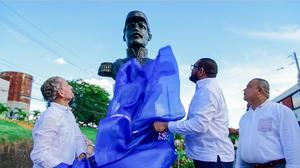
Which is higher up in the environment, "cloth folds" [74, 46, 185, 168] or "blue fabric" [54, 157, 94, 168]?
"cloth folds" [74, 46, 185, 168]

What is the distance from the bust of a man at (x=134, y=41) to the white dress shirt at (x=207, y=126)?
1000mm

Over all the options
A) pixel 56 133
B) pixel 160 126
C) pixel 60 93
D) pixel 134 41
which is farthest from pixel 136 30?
pixel 56 133

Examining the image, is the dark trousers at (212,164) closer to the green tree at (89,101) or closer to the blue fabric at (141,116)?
the blue fabric at (141,116)

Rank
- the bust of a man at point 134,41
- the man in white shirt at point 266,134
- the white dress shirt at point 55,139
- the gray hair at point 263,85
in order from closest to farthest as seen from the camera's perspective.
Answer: the white dress shirt at point 55,139, the man in white shirt at point 266,134, the gray hair at point 263,85, the bust of a man at point 134,41

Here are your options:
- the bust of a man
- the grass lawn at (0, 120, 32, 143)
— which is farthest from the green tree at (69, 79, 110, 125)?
the bust of a man

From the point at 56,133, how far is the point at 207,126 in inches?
47.5

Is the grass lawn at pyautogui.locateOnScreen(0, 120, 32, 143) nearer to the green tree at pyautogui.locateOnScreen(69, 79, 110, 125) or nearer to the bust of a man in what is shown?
the bust of a man

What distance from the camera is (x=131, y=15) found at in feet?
12.6

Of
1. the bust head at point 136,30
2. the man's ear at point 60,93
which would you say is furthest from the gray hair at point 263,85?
the man's ear at point 60,93

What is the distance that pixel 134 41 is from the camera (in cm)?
373

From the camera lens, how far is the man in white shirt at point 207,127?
2751 mm

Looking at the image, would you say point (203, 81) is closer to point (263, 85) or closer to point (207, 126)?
point (207, 126)

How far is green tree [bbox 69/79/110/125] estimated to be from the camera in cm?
3562

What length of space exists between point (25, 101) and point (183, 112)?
32.5 meters
